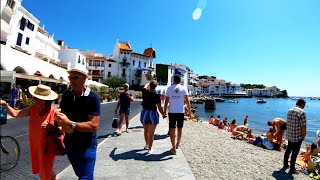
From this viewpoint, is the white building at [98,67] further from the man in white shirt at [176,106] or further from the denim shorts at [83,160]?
the denim shorts at [83,160]

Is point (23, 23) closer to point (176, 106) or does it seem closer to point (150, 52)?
point (176, 106)

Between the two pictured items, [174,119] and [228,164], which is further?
[174,119]

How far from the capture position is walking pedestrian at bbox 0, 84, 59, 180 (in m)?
3.11

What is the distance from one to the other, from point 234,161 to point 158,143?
7.30 ft

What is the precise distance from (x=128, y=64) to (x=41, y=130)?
2917 inches

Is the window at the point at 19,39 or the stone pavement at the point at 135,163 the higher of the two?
the window at the point at 19,39

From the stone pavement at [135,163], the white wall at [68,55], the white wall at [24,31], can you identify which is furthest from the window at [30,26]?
the stone pavement at [135,163]

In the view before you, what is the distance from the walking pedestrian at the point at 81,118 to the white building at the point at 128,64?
7097 cm

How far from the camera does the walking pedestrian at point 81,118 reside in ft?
9.79

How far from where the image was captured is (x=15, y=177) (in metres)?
4.48

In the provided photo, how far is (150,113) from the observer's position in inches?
264

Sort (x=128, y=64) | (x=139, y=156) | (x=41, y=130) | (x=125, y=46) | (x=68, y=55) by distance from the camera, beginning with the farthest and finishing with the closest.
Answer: (x=125, y=46), (x=128, y=64), (x=68, y=55), (x=139, y=156), (x=41, y=130)

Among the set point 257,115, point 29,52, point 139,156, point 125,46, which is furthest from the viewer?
point 125,46

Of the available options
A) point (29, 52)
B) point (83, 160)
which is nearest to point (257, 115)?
point (29, 52)
